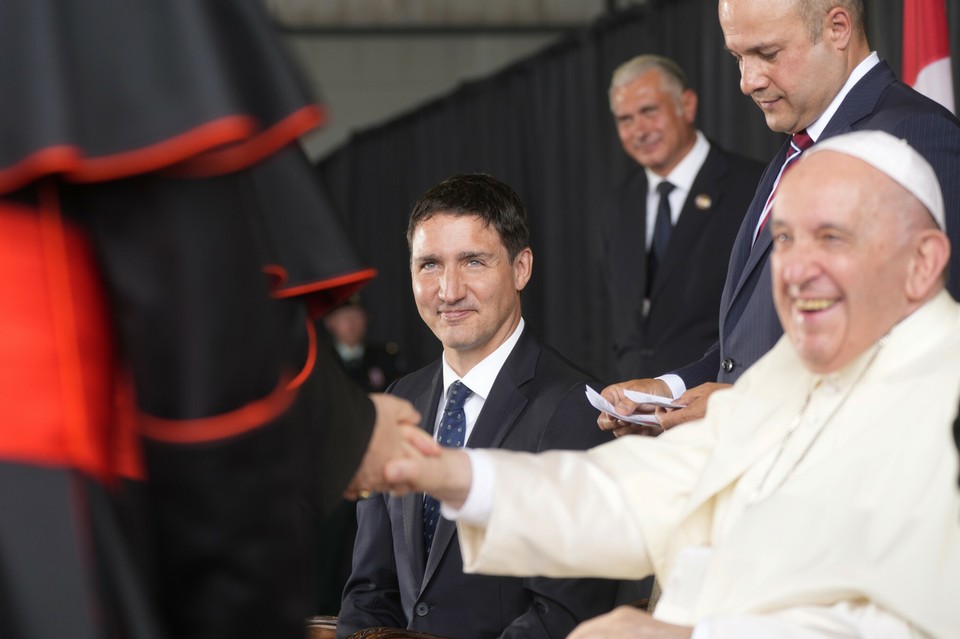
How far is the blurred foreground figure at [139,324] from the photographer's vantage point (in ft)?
4.72

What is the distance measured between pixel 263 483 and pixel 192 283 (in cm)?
26

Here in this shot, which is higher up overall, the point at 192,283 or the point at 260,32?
the point at 260,32

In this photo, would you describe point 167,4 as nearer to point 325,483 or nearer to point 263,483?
point 263,483

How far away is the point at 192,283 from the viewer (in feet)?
4.81

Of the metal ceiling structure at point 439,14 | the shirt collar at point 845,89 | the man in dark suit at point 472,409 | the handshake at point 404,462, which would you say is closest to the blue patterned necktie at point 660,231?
the man in dark suit at point 472,409

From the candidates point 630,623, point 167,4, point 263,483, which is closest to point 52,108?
point 167,4

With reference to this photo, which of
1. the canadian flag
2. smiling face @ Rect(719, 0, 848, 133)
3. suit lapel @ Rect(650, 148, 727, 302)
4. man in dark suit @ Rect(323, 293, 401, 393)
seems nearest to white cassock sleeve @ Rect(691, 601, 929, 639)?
smiling face @ Rect(719, 0, 848, 133)

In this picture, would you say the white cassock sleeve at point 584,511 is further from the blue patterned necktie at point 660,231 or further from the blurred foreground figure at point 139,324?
the blue patterned necktie at point 660,231

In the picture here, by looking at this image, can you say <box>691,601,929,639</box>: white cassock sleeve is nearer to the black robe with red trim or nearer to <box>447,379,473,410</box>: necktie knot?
the black robe with red trim

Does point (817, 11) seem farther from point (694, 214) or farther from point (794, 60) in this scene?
point (694, 214)

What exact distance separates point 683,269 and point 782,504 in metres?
3.04

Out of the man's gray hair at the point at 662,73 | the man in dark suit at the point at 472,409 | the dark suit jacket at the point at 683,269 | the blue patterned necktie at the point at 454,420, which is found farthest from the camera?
the man's gray hair at the point at 662,73

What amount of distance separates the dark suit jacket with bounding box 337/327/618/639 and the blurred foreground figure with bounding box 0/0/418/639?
1181 millimetres

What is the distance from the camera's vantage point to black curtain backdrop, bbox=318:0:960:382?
6512mm
